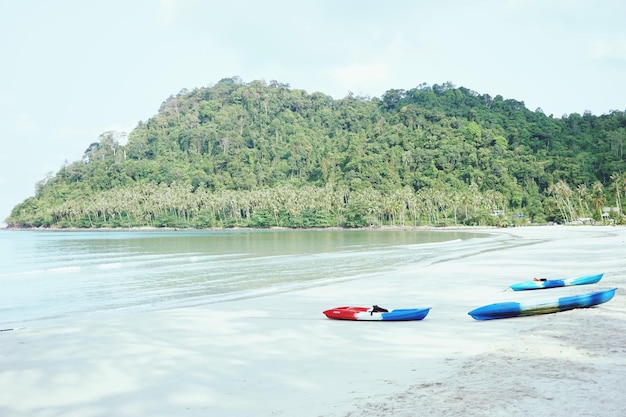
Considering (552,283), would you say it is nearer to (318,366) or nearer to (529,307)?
(529,307)

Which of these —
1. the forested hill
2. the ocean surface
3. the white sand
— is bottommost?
the ocean surface

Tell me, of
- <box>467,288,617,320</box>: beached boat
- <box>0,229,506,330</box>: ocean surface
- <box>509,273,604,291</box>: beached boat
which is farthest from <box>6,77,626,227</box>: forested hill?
<box>467,288,617,320</box>: beached boat

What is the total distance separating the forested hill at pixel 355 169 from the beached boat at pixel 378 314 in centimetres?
8684

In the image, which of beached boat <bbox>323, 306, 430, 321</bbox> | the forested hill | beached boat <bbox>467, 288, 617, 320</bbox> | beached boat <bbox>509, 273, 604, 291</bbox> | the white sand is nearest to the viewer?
the white sand

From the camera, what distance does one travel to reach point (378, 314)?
12.0 meters

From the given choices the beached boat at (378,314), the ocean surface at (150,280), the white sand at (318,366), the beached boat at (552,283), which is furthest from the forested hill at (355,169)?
the white sand at (318,366)

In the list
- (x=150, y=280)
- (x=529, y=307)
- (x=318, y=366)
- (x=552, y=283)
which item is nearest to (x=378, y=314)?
(x=529, y=307)

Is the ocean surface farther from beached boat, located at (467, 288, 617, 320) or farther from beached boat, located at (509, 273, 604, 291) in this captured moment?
beached boat, located at (467, 288, 617, 320)

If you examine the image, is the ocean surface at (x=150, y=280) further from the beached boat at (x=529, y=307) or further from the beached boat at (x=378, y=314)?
the beached boat at (x=529, y=307)

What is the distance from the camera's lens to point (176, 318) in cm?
1445

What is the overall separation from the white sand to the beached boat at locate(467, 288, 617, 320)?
285mm

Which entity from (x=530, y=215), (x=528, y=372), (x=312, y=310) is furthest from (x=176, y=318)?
(x=530, y=215)

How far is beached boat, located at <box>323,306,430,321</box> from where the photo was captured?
11746 millimetres

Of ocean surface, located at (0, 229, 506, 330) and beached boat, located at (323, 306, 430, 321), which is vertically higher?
beached boat, located at (323, 306, 430, 321)
